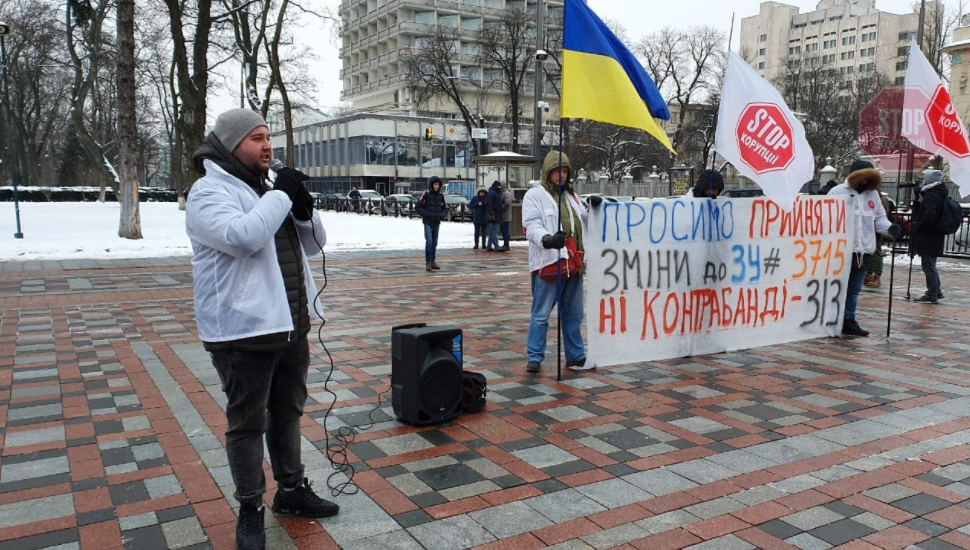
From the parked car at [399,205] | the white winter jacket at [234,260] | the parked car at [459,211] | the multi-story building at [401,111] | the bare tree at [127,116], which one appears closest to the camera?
the white winter jacket at [234,260]

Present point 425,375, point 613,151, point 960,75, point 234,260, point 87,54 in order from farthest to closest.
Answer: point 613,151, point 87,54, point 960,75, point 425,375, point 234,260

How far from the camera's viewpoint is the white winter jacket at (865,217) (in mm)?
7852

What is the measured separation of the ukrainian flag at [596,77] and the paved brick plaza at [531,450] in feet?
7.00

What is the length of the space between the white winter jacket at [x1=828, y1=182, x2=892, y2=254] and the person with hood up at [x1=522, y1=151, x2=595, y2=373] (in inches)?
130

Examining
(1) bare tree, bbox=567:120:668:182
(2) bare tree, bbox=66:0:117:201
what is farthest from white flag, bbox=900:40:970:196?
(1) bare tree, bbox=567:120:668:182

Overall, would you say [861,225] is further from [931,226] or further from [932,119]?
[931,226]

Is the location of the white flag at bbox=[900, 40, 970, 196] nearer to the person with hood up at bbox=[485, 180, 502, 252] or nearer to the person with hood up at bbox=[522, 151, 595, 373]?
the person with hood up at bbox=[522, 151, 595, 373]

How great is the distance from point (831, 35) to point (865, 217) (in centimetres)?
13601

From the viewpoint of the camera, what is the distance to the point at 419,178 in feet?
217

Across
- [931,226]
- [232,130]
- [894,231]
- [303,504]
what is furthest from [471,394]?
[931,226]

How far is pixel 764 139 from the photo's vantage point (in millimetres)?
6781

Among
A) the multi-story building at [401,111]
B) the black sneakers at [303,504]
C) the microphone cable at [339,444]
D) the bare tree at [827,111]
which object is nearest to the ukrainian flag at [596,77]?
the microphone cable at [339,444]

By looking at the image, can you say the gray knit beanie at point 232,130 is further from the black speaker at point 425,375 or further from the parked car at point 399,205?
the parked car at point 399,205

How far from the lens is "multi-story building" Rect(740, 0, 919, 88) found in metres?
115
